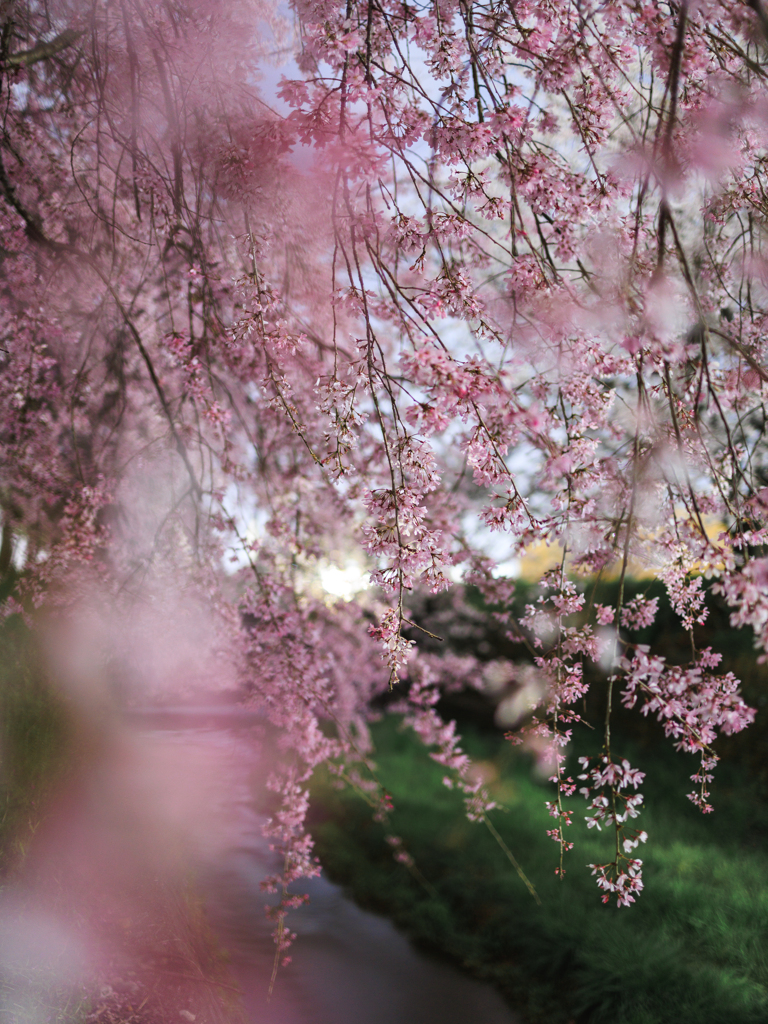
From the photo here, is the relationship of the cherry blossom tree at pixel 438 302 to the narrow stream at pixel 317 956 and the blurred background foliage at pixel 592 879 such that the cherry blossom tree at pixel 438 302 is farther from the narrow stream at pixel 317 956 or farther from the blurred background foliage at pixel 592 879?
the narrow stream at pixel 317 956

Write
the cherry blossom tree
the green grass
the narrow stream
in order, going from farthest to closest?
the green grass → the narrow stream → the cherry blossom tree

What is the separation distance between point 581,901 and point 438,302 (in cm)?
413

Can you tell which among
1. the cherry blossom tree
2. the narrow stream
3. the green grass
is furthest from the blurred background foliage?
the cherry blossom tree

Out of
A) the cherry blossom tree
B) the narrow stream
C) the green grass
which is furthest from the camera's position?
the green grass

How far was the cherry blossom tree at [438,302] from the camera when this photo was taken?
159 cm

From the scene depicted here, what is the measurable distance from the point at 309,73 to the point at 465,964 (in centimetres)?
485

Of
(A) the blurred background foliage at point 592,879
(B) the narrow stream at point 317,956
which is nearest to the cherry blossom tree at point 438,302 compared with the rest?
(A) the blurred background foliage at point 592,879

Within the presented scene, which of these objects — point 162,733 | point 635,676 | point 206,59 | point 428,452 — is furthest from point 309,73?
point 162,733

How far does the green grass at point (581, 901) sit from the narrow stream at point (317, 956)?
200 millimetres

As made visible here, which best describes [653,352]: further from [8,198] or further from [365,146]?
[8,198]

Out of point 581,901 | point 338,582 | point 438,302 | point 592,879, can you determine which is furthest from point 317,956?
point 438,302

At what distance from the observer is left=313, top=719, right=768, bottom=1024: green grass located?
128 inches

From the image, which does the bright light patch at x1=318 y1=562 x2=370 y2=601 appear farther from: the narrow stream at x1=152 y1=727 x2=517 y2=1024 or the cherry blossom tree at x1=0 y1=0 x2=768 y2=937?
the cherry blossom tree at x1=0 y1=0 x2=768 y2=937

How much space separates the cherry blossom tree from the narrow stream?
0.93m
